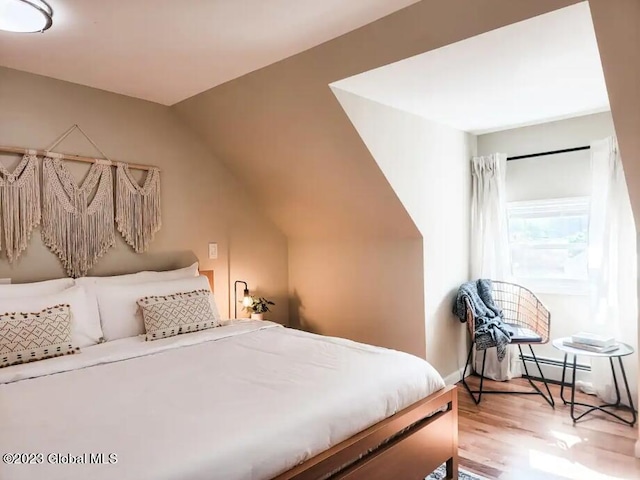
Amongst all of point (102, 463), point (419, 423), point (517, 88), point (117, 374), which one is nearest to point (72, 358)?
point (117, 374)

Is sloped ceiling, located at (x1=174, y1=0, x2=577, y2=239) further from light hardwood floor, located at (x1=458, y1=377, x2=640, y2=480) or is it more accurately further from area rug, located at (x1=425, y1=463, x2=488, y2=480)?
area rug, located at (x1=425, y1=463, x2=488, y2=480)

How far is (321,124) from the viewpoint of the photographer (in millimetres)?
2941

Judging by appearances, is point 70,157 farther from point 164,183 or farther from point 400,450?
point 400,450

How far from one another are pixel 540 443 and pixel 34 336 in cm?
290

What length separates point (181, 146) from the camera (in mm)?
3586

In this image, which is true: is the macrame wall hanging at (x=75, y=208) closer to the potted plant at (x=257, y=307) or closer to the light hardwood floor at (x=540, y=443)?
the potted plant at (x=257, y=307)

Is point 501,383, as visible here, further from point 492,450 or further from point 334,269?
point 334,269

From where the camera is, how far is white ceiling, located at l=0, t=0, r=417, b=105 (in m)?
2.00

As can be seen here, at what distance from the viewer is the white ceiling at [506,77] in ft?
6.73

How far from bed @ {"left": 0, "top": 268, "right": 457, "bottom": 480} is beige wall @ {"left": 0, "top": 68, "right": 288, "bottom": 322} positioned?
3.27 ft

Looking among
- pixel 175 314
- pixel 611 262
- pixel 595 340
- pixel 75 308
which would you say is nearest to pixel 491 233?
pixel 611 262

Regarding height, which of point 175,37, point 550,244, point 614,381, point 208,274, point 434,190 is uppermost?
point 175,37

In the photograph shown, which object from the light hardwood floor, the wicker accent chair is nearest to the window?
the wicker accent chair

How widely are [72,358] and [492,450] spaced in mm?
2388
